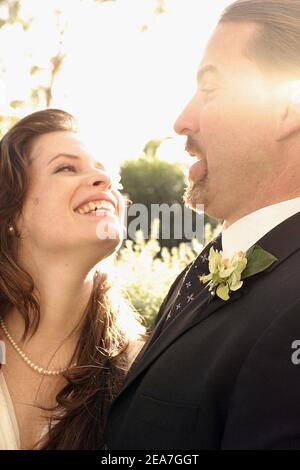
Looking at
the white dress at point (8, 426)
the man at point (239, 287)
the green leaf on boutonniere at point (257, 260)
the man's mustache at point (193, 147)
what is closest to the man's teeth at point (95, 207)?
the man at point (239, 287)

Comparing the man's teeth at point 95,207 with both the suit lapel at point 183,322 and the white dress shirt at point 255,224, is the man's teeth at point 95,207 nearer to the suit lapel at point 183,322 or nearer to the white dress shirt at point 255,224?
the white dress shirt at point 255,224

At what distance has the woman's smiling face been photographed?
3170 mm

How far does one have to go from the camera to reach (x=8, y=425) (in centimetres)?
295

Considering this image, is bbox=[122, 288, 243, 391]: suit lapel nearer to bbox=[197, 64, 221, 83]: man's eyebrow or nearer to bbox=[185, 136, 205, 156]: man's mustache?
bbox=[185, 136, 205, 156]: man's mustache

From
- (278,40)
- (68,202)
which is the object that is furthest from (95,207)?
(278,40)

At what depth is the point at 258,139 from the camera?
228cm

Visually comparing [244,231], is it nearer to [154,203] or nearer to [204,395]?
[204,395]

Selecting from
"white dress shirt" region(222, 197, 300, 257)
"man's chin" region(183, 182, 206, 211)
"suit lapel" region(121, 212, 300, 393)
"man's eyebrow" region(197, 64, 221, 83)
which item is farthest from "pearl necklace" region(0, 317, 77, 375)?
"man's eyebrow" region(197, 64, 221, 83)

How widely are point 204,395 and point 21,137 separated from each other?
2.21 metres

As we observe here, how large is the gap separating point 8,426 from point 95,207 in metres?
1.30

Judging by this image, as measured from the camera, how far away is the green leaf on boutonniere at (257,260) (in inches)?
78.3

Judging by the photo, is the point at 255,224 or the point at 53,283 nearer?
the point at 255,224

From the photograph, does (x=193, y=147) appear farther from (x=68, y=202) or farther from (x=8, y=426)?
(x=8, y=426)
